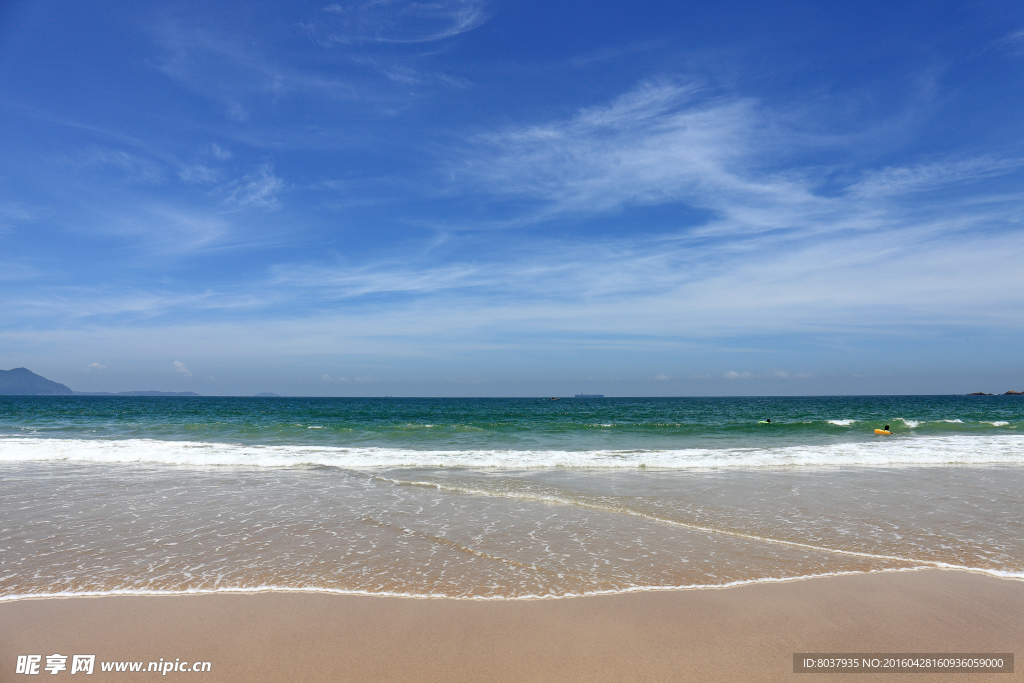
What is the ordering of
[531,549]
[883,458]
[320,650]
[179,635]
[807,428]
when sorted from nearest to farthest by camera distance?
[320,650]
[179,635]
[531,549]
[883,458]
[807,428]

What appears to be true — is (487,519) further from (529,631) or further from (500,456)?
(500,456)

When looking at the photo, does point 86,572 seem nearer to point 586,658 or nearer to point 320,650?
point 320,650

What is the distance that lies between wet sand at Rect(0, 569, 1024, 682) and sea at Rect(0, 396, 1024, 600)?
1.33 feet

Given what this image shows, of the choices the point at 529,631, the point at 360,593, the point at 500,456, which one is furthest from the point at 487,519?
the point at 500,456

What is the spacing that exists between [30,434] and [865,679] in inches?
1309

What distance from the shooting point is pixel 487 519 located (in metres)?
8.62

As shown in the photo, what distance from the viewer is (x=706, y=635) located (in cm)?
444

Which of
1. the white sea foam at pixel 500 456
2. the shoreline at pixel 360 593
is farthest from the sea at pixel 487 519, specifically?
the white sea foam at pixel 500 456

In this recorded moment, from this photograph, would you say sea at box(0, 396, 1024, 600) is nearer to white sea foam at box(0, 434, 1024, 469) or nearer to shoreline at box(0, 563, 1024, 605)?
shoreline at box(0, 563, 1024, 605)

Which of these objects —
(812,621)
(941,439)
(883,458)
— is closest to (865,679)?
(812,621)

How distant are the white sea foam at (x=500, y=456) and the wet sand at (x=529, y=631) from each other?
995cm

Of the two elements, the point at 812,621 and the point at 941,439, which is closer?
the point at 812,621

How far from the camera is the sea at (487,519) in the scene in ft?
19.4

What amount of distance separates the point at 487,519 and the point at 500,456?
8839 mm
